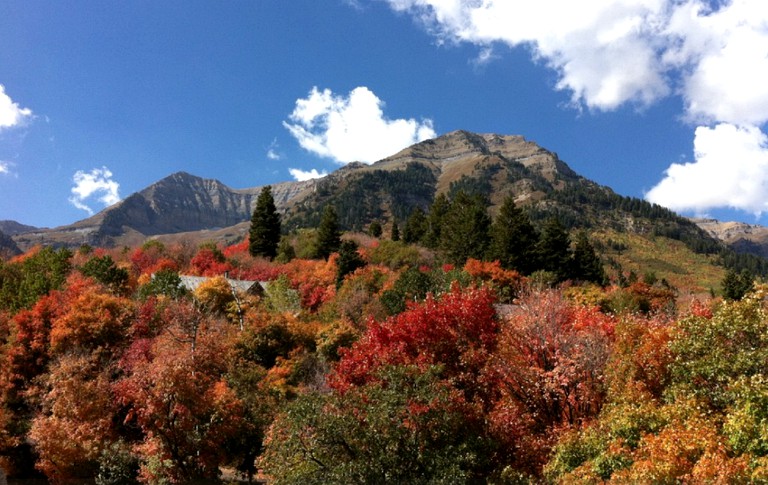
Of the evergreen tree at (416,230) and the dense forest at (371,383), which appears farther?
the evergreen tree at (416,230)

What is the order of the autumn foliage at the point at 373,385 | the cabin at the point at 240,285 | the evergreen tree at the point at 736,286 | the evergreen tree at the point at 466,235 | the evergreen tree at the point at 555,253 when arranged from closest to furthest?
the autumn foliage at the point at 373,385 < the cabin at the point at 240,285 < the evergreen tree at the point at 736,286 < the evergreen tree at the point at 555,253 < the evergreen tree at the point at 466,235

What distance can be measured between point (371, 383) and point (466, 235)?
136ft

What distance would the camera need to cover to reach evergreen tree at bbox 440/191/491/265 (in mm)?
56438

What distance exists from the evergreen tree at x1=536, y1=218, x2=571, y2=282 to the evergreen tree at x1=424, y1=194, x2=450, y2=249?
15085 millimetres

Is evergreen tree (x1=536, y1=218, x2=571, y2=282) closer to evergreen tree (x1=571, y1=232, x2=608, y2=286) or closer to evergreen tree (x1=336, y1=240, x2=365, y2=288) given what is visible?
evergreen tree (x1=571, y1=232, x2=608, y2=286)

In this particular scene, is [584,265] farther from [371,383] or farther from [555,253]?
[371,383]

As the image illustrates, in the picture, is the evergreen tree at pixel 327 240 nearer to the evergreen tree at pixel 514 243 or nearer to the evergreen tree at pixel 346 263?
the evergreen tree at pixel 346 263

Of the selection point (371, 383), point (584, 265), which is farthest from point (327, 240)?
point (371, 383)

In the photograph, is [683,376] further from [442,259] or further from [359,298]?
[442,259]

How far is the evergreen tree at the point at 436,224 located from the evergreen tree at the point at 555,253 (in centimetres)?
1509

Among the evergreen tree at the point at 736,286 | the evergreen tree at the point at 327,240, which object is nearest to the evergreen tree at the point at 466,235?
the evergreen tree at the point at 327,240

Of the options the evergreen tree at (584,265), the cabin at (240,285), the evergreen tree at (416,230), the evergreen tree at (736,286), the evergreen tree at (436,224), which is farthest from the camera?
the evergreen tree at (416,230)

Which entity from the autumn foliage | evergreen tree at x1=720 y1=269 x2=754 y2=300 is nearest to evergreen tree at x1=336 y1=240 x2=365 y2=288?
the autumn foliage

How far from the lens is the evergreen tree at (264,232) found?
63.6 meters
